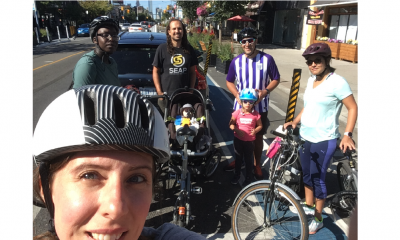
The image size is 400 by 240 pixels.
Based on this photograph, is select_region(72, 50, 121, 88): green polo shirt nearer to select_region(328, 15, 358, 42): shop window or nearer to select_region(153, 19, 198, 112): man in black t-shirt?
select_region(153, 19, 198, 112): man in black t-shirt

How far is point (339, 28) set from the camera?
1853 centimetres

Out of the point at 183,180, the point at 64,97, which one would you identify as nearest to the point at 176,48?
the point at 183,180

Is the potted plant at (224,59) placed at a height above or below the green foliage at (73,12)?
below

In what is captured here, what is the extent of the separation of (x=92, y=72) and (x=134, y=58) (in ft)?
7.72

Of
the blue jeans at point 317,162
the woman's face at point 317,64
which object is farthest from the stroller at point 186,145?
the woman's face at point 317,64

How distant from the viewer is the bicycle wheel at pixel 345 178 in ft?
11.1

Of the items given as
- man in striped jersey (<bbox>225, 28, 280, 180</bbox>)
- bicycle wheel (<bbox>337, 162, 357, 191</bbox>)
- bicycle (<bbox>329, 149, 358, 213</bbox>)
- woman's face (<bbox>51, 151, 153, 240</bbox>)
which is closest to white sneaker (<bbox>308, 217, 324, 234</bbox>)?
bicycle (<bbox>329, 149, 358, 213</bbox>)

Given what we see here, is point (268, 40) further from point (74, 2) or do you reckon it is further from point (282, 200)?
point (74, 2)

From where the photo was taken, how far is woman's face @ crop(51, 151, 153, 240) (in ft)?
3.19

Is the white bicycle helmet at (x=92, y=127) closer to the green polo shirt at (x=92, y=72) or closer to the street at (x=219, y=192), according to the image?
the street at (x=219, y=192)

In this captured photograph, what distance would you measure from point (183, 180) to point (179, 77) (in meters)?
1.73

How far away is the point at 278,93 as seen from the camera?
9.61 metres

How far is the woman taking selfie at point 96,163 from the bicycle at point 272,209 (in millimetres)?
1953

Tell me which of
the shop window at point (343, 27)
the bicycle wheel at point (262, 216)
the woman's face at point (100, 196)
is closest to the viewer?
the woman's face at point (100, 196)
